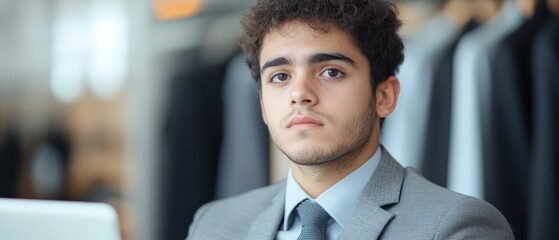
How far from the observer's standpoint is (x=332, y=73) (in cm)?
179

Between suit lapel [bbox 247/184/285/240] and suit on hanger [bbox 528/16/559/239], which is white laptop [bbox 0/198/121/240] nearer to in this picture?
suit lapel [bbox 247/184/285/240]

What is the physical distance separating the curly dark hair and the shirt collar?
20cm

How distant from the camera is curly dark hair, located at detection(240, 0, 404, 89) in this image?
1817mm

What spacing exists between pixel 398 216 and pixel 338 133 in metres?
0.21

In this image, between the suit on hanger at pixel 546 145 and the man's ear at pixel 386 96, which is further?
the suit on hanger at pixel 546 145

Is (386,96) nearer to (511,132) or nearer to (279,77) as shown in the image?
(279,77)

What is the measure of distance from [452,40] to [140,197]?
4.68 feet

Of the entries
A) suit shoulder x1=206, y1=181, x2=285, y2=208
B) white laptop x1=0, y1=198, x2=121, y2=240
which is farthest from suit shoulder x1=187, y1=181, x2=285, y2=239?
white laptop x1=0, y1=198, x2=121, y2=240

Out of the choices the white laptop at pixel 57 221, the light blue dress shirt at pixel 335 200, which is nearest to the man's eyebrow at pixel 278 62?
the light blue dress shirt at pixel 335 200

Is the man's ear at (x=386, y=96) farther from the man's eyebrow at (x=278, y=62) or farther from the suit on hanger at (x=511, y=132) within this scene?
the suit on hanger at (x=511, y=132)

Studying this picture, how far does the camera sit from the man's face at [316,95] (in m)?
1.74

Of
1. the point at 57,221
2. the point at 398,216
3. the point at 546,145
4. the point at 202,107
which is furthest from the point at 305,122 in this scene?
the point at 202,107

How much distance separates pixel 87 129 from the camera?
11.7 ft

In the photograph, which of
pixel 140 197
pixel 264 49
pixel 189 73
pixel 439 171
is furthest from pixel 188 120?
Result: pixel 264 49
